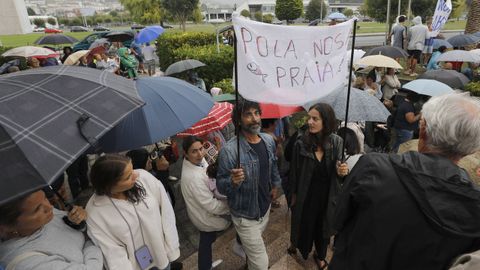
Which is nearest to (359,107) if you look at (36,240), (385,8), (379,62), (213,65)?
(379,62)

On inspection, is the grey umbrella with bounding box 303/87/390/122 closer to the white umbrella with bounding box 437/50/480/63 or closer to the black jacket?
the black jacket

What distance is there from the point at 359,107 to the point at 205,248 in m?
2.21

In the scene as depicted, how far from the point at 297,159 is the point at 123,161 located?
5.01 feet

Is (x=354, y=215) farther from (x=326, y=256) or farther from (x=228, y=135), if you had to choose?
(x=228, y=135)

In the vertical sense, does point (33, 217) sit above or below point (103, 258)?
above

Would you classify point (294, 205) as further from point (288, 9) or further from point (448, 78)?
point (288, 9)

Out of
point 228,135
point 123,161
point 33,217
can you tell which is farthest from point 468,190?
point 228,135

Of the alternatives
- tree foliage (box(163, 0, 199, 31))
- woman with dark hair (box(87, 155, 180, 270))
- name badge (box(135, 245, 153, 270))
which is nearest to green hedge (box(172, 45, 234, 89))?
woman with dark hair (box(87, 155, 180, 270))

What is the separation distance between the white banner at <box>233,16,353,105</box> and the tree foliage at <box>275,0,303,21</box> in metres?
36.7

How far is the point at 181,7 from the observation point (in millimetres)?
29906

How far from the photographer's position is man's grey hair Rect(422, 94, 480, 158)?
1393mm

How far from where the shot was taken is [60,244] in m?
1.63

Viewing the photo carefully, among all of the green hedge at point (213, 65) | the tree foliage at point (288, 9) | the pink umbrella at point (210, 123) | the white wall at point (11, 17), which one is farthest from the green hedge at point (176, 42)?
the white wall at point (11, 17)

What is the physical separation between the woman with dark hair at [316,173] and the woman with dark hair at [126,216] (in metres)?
1.25
